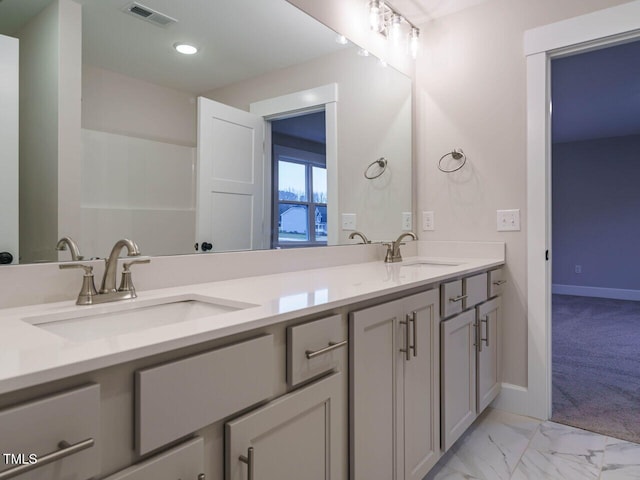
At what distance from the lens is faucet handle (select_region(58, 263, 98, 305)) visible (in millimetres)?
1028

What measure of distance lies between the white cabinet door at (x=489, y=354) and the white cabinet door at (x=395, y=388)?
51cm

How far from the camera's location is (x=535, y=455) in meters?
1.82

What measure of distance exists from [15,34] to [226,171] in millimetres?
724

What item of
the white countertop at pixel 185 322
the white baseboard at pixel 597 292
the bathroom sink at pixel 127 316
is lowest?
the white baseboard at pixel 597 292

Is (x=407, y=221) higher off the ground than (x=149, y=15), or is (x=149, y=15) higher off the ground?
(x=149, y=15)

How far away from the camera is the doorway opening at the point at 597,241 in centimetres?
245

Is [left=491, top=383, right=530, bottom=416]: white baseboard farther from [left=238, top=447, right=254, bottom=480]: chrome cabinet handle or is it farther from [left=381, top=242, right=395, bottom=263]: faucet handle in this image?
[left=238, top=447, right=254, bottom=480]: chrome cabinet handle

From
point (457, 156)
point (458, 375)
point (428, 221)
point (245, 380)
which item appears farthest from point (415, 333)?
point (457, 156)

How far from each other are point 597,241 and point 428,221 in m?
4.80

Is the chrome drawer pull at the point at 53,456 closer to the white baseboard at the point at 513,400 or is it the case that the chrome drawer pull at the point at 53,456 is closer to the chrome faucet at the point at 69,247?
the chrome faucet at the point at 69,247

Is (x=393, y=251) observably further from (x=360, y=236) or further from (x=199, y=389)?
(x=199, y=389)

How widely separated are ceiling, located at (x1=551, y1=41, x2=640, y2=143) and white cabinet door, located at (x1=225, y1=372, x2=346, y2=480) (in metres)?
2.74

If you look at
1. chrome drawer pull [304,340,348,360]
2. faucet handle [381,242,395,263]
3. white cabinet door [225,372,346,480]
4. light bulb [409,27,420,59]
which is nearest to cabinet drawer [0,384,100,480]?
white cabinet door [225,372,346,480]

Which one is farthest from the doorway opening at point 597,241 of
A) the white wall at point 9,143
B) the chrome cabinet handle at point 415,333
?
the white wall at point 9,143
